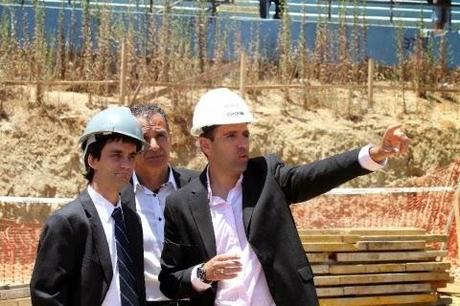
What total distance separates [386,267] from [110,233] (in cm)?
534

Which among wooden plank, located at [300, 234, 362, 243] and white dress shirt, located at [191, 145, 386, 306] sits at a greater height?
white dress shirt, located at [191, 145, 386, 306]

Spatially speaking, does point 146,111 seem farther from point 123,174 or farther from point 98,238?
point 98,238

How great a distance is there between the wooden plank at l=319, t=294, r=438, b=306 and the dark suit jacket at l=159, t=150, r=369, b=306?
4.61 metres

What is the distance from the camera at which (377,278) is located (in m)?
7.78

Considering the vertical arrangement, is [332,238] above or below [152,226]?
below

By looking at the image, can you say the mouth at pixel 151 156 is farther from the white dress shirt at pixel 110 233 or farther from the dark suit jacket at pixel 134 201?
the white dress shirt at pixel 110 233

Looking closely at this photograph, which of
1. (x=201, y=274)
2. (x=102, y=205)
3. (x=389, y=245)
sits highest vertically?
(x=102, y=205)

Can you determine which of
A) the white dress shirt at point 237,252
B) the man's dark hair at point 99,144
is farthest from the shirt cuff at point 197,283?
the man's dark hair at point 99,144

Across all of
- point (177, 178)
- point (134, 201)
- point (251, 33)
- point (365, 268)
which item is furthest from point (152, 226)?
point (251, 33)

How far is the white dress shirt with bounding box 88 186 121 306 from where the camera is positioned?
9.43 feet

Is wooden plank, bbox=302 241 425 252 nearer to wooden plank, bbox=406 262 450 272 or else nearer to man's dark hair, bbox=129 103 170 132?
wooden plank, bbox=406 262 450 272

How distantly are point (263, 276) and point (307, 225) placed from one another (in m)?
8.84

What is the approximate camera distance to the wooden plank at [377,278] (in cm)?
755

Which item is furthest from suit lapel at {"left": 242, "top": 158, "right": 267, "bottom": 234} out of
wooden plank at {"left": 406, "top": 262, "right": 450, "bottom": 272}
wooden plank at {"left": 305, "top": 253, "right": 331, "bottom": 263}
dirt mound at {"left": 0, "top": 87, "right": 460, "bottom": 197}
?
dirt mound at {"left": 0, "top": 87, "right": 460, "bottom": 197}
